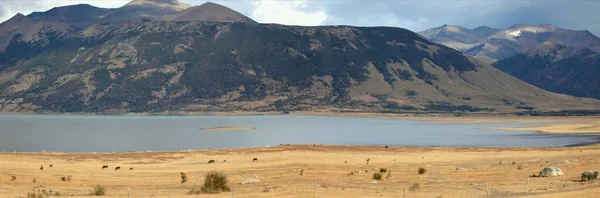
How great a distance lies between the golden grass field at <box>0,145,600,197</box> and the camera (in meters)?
48.4

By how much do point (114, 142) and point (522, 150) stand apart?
67.6 m

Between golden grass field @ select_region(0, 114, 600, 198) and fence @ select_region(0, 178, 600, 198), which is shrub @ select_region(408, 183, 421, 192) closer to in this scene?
fence @ select_region(0, 178, 600, 198)

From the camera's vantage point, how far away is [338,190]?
162 ft

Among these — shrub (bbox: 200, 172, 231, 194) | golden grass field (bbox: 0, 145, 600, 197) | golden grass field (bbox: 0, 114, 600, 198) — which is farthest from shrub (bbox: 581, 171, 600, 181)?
shrub (bbox: 200, 172, 231, 194)

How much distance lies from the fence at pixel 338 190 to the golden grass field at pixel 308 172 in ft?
0.22

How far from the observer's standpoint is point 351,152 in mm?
94750

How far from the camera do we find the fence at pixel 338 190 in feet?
152

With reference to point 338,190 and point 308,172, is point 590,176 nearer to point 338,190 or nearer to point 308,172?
point 338,190

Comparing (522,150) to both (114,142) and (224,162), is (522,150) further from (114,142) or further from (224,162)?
(114,142)

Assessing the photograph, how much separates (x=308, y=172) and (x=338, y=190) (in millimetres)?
13938

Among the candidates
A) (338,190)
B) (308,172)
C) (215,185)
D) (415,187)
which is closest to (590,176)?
(415,187)

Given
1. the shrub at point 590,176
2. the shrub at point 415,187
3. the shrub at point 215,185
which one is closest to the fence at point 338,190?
the shrub at point 415,187

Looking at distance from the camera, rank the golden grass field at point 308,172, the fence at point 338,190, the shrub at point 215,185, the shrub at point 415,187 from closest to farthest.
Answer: the fence at point 338,190 → the golden grass field at point 308,172 → the shrub at point 215,185 → the shrub at point 415,187

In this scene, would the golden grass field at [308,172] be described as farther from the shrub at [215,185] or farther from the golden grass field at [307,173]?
the shrub at [215,185]
